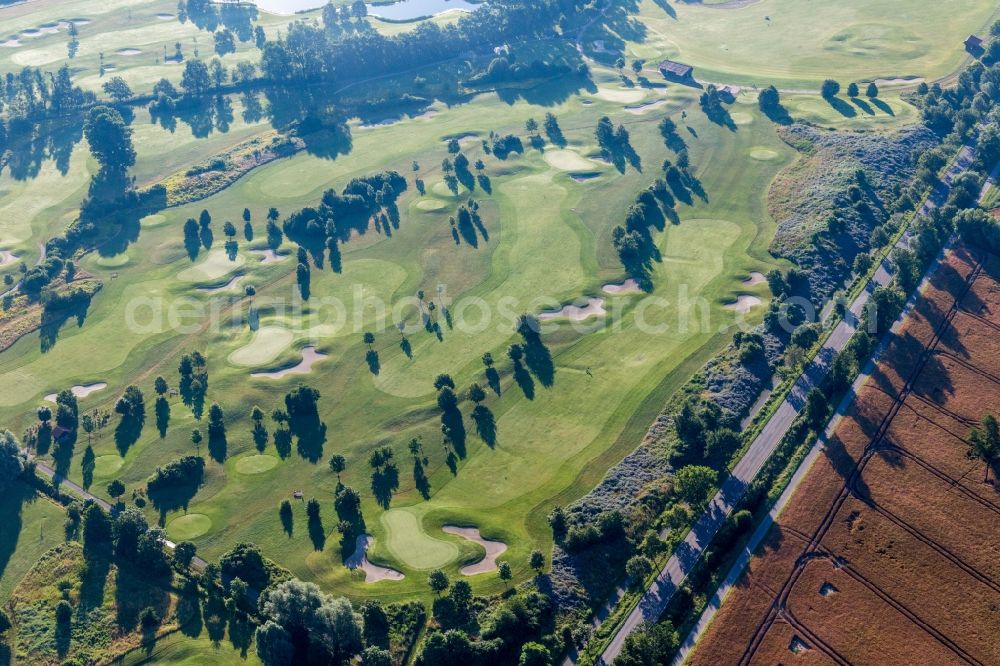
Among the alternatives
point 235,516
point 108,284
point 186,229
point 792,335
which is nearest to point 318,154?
point 186,229

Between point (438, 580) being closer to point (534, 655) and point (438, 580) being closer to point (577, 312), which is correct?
point (534, 655)

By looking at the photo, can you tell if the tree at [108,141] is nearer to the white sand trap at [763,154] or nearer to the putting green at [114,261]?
the putting green at [114,261]

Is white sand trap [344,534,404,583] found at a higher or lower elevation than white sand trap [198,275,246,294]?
lower

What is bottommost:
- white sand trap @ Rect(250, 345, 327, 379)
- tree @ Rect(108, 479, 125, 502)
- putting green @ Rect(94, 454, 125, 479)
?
putting green @ Rect(94, 454, 125, 479)

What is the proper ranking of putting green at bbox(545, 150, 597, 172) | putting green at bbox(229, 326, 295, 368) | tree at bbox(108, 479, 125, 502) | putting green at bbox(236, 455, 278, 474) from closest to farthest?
tree at bbox(108, 479, 125, 502) < putting green at bbox(236, 455, 278, 474) < putting green at bbox(229, 326, 295, 368) < putting green at bbox(545, 150, 597, 172)

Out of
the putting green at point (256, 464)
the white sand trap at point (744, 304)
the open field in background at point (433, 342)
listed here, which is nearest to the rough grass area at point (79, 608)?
the open field in background at point (433, 342)

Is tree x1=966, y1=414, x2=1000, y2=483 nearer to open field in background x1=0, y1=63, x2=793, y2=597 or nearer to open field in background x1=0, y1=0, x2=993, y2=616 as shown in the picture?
open field in background x1=0, y1=0, x2=993, y2=616

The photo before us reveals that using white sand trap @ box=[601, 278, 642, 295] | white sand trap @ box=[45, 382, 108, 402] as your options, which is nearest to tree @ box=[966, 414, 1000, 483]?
white sand trap @ box=[601, 278, 642, 295]

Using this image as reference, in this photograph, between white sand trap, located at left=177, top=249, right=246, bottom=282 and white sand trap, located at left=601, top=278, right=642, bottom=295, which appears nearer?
white sand trap, located at left=601, top=278, right=642, bottom=295
